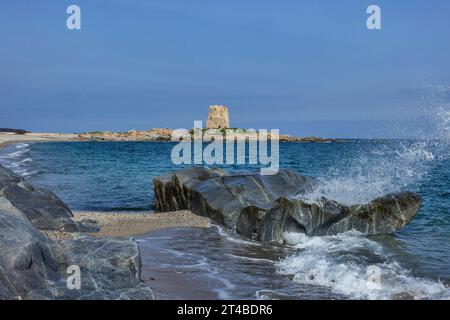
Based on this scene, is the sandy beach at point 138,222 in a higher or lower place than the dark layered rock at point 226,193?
lower

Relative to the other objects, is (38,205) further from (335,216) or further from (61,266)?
(335,216)

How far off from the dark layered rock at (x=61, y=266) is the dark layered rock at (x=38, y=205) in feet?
13.2

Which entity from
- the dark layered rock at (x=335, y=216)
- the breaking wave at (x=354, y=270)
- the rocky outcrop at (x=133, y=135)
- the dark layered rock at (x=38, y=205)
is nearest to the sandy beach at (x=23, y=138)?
the rocky outcrop at (x=133, y=135)

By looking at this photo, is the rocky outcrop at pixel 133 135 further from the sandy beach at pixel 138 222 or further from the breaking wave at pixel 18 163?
the sandy beach at pixel 138 222

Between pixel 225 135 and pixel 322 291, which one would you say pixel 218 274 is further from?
pixel 225 135

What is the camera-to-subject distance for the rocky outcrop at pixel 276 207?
12734 mm

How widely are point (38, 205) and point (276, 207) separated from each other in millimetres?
5848

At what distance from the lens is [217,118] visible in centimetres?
13962

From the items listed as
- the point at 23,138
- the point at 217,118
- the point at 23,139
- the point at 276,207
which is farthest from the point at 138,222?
the point at 217,118

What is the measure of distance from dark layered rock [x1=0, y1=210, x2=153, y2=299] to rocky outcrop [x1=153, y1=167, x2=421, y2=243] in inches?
197

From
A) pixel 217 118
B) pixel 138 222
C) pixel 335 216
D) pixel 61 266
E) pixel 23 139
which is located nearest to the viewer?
pixel 61 266

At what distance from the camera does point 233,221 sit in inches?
557

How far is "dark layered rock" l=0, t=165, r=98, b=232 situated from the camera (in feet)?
40.5
